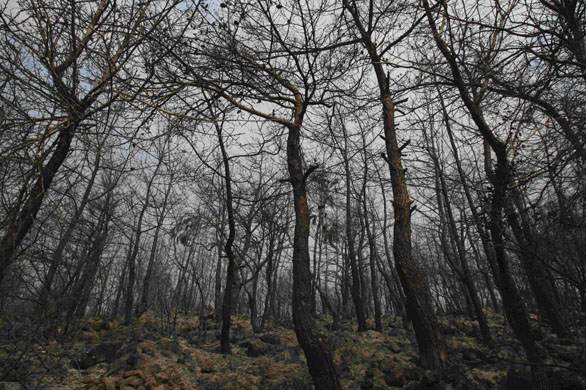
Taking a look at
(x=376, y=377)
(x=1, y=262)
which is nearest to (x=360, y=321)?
(x=376, y=377)

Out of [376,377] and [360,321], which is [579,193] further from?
[360,321]

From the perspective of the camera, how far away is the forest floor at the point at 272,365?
12.8ft

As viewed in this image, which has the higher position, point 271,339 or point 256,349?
point 271,339

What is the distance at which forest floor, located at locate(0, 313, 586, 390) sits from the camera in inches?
153

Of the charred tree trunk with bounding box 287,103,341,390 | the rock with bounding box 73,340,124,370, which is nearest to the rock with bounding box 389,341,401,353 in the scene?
the charred tree trunk with bounding box 287,103,341,390

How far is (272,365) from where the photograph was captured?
19.3 feet

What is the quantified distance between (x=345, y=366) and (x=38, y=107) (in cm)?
595

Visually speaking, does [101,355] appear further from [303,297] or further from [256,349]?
[303,297]

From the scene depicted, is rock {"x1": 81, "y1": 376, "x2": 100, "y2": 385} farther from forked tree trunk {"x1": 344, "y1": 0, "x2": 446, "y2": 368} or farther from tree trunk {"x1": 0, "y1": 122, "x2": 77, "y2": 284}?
forked tree trunk {"x1": 344, "y1": 0, "x2": 446, "y2": 368}

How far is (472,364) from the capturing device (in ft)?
16.6

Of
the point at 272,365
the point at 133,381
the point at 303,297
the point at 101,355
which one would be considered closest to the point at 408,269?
the point at 303,297

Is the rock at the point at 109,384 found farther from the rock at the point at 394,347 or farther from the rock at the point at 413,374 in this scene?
the rock at the point at 394,347

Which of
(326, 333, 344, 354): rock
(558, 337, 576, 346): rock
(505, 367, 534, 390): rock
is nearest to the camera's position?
(505, 367, 534, 390): rock

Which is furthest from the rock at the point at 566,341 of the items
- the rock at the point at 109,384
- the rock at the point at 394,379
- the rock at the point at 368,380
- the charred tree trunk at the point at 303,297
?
the rock at the point at 109,384
